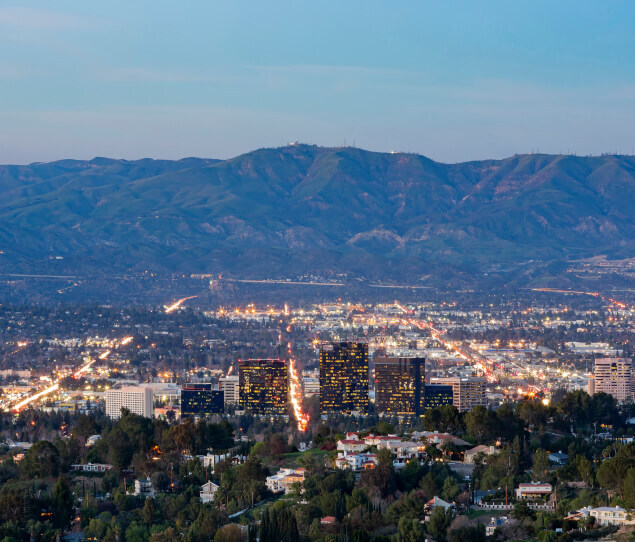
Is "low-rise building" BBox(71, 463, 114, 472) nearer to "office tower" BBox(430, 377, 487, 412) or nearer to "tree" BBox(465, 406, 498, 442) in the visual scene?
"tree" BBox(465, 406, 498, 442)

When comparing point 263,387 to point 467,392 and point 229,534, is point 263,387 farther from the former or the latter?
point 229,534

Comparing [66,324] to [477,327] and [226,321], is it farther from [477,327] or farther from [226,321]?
[477,327]

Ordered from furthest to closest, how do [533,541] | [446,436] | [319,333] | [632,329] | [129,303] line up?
[129,303], [632,329], [319,333], [446,436], [533,541]

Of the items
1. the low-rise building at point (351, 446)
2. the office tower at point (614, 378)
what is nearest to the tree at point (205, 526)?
the low-rise building at point (351, 446)

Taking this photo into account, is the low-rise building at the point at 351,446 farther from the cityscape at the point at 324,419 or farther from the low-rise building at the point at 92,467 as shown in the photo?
the low-rise building at the point at 92,467

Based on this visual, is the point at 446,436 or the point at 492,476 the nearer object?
the point at 492,476

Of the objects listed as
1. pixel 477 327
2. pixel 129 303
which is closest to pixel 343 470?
pixel 477 327
